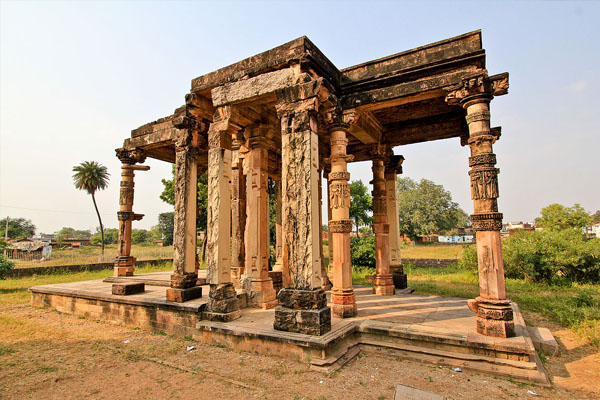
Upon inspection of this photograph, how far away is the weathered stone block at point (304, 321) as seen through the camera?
18.0ft

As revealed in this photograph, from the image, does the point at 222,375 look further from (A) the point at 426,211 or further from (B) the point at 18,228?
(B) the point at 18,228

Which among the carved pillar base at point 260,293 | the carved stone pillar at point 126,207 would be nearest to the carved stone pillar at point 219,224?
the carved pillar base at point 260,293

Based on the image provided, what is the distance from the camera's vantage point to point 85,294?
363 inches

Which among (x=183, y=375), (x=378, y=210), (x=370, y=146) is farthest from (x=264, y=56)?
(x=183, y=375)

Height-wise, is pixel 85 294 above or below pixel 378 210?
below

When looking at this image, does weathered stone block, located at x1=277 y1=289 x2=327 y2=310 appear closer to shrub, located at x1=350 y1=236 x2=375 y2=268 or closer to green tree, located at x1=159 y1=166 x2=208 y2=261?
shrub, located at x1=350 y1=236 x2=375 y2=268

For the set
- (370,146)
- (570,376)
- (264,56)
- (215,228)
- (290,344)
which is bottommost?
(570,376)

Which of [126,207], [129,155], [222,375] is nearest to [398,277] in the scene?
[222,375]

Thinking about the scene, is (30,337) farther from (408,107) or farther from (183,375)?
(408,107)

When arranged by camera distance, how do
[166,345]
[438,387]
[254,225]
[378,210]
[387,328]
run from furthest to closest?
[378,210] < [254,225] < [166,345] < [387,328] < [438,387]

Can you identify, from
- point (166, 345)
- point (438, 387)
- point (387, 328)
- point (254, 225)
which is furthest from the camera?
point (254, 225)

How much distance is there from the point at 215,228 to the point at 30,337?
5.27 meters

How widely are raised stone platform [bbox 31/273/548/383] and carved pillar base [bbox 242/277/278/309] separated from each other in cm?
27

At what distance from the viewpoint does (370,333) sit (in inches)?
242
